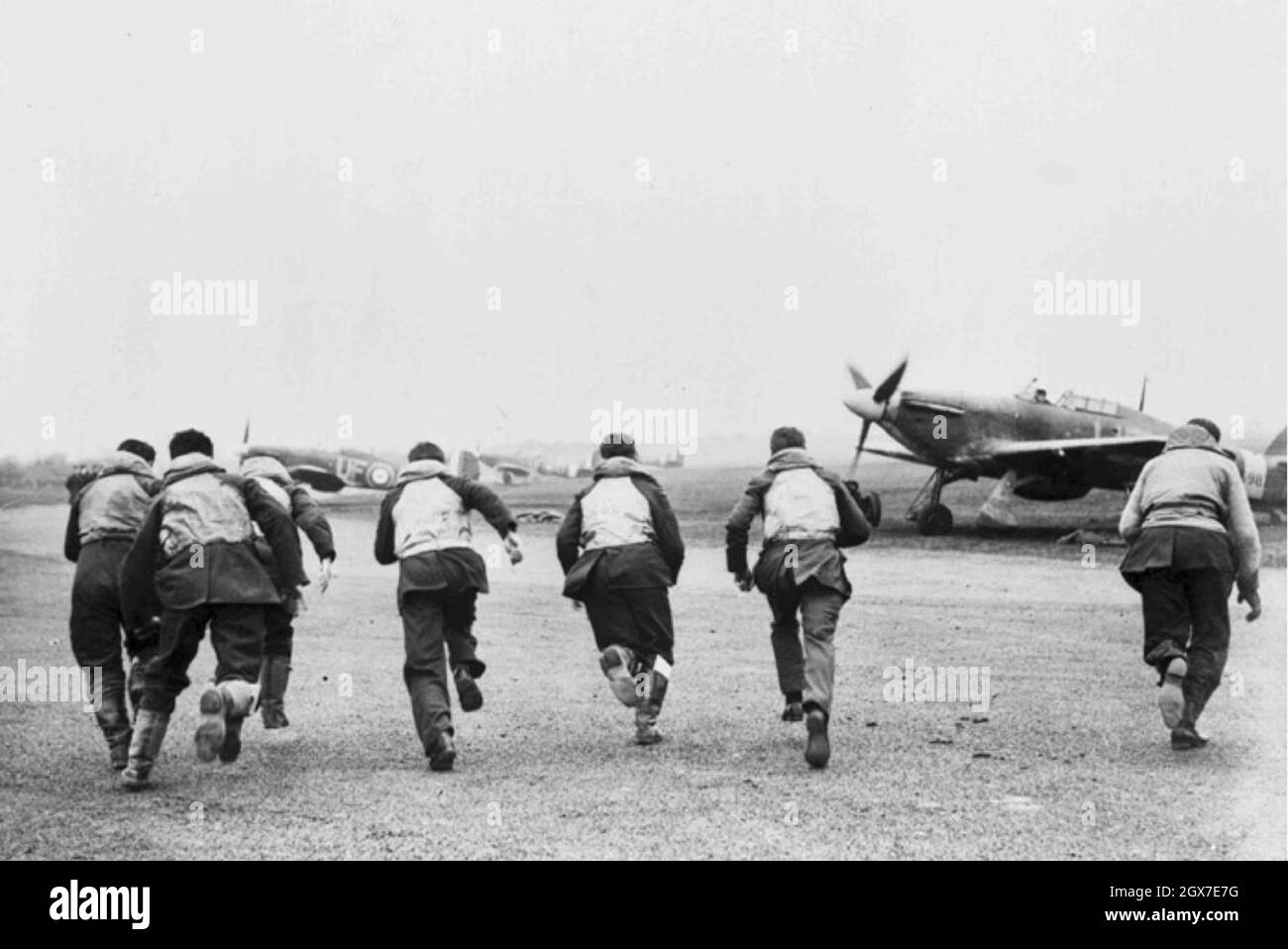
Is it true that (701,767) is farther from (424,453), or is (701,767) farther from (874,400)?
(874,400)

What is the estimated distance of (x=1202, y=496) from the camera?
25.7ft

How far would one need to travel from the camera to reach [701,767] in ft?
24.2

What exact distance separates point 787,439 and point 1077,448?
19.1 meters

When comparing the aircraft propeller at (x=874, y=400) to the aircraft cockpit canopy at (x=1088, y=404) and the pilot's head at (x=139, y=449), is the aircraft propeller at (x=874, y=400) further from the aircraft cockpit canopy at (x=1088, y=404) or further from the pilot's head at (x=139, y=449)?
the pilot's head at (x=139, y=449)

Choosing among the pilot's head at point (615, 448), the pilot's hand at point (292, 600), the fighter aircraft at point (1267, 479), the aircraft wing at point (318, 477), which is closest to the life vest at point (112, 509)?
the pilot's hand at point (292, 600)

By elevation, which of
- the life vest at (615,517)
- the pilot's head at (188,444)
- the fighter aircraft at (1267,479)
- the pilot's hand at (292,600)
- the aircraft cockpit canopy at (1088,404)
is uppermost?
the pilot's head at (188,444)

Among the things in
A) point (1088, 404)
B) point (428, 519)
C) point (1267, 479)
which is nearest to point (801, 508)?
point (428, 519)

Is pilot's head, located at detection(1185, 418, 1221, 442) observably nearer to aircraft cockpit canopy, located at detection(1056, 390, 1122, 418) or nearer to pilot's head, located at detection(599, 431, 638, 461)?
pilot's head, located at detection(599, 431, 638, 461)

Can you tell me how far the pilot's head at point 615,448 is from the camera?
27.7ft

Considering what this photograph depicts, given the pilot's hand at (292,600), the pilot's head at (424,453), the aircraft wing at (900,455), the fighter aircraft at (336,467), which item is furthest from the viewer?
the fighter aircraft at (336,467)

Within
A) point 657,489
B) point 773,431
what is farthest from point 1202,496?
point 657,489

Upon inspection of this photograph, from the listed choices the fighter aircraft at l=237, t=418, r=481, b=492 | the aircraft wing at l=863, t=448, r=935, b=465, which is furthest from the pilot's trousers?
the fighter aircraft at l=237, t=418, r=481, b=492

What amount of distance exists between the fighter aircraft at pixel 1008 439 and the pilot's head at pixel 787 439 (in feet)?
61.0
